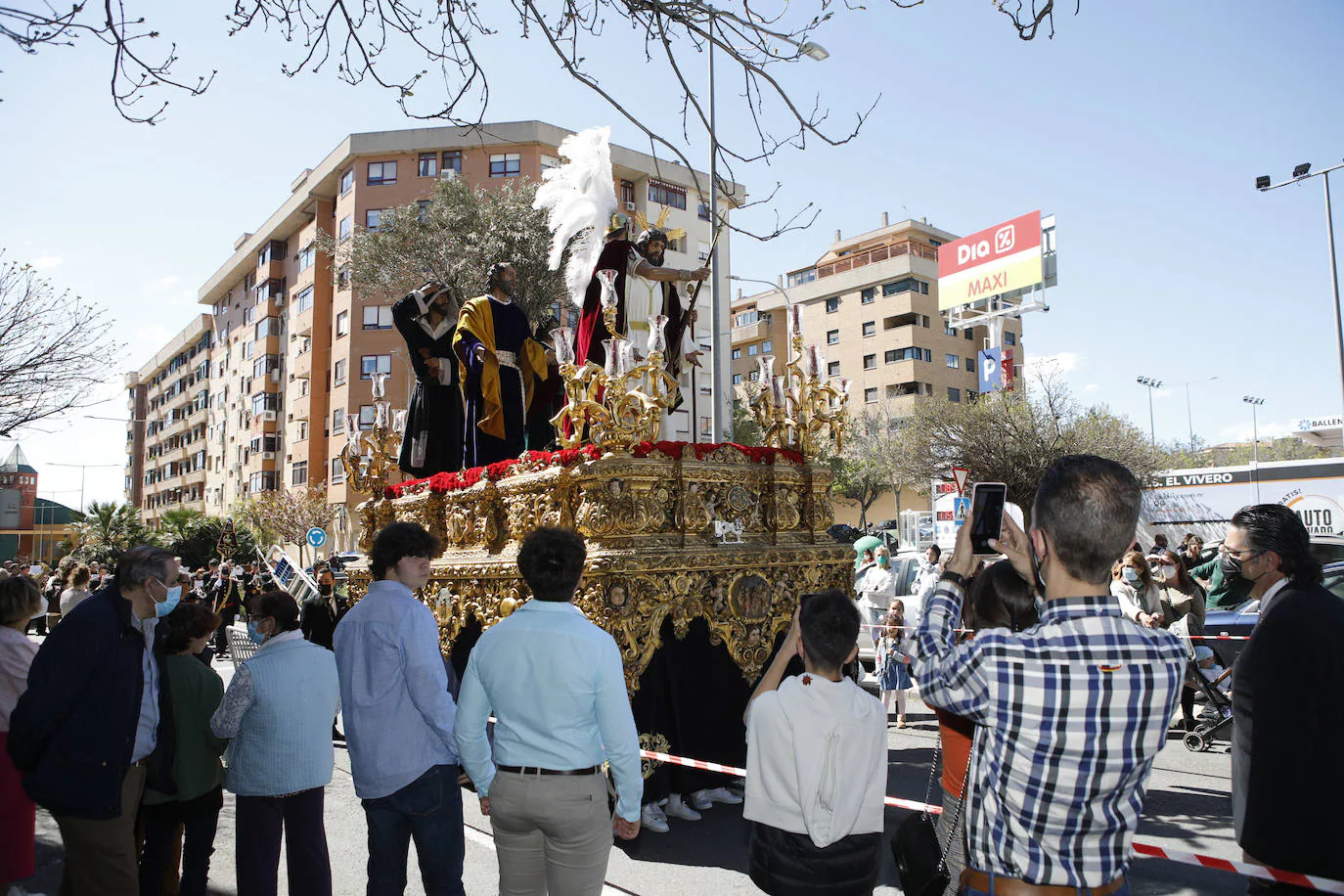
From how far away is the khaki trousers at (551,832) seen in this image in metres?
3.27

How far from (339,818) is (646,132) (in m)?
5.29

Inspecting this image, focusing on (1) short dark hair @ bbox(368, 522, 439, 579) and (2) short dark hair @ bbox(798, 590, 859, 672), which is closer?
(2) short dark hair @ bbox(798, 590, 859, 672)

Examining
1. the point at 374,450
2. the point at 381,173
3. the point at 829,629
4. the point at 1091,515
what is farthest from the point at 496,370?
the point at 381,173

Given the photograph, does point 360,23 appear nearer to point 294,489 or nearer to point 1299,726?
point 1299,726

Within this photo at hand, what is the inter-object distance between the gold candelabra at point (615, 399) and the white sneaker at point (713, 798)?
2.57 meters

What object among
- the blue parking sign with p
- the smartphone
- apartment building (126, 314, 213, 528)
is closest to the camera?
the smartphone

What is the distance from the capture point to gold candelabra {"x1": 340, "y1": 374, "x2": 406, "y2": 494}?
31.2 ft

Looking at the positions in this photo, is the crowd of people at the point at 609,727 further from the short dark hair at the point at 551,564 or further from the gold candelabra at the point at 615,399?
the gold candelabra at the point at 615,399

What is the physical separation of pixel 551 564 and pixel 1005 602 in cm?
194

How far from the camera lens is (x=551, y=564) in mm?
3428

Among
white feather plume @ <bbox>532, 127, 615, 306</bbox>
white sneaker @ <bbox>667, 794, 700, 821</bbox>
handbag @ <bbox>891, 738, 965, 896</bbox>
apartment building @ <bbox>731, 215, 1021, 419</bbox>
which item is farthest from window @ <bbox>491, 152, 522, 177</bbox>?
handbag @ <bbox>891, 738, 965, 896</bbox>

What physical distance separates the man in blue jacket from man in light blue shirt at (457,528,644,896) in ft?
5.67

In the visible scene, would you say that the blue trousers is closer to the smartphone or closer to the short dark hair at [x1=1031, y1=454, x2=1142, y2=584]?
the smartphone

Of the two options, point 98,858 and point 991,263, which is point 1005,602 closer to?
point 98,858
